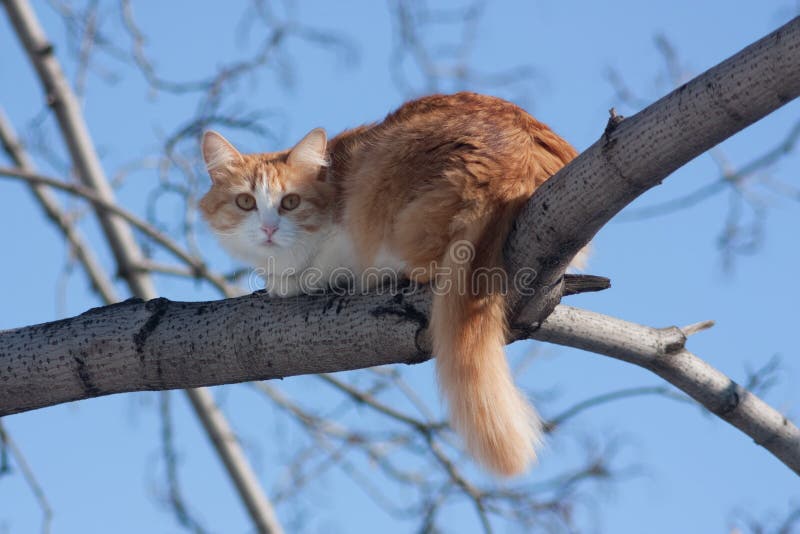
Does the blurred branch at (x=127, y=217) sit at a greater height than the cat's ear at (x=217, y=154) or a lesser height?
greater

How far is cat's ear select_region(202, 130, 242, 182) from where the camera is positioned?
9.84ft

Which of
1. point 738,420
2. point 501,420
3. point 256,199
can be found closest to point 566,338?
point 501,420

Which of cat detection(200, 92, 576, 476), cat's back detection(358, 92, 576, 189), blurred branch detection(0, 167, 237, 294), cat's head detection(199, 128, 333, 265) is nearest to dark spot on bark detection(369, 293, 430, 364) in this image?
cat detection(200, 92, 576, 476)

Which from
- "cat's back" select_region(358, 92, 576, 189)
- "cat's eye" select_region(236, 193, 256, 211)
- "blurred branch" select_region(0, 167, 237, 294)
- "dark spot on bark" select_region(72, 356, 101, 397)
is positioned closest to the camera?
"cat's back" select_region(358, 92, 576, 189)

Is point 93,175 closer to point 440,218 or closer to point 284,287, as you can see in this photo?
point 284,287

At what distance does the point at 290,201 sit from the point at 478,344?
902 mm

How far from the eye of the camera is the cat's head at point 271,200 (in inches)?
107

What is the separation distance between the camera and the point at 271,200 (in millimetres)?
2770

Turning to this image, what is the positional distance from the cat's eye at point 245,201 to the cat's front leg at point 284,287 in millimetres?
316

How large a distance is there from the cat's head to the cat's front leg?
0.41 ft

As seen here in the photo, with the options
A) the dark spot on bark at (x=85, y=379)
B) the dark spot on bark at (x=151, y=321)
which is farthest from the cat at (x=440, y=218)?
the dark spot on bark at (x=85, y=379)

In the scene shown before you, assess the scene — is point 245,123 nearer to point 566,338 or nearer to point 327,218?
point 327,218

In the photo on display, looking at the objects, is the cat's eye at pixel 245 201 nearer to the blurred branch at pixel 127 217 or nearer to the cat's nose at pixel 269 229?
the cat's nose at pixel 269 229

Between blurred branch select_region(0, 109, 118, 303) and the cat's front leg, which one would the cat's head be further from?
blurred branch select_region(0, 109, 118, 303)
